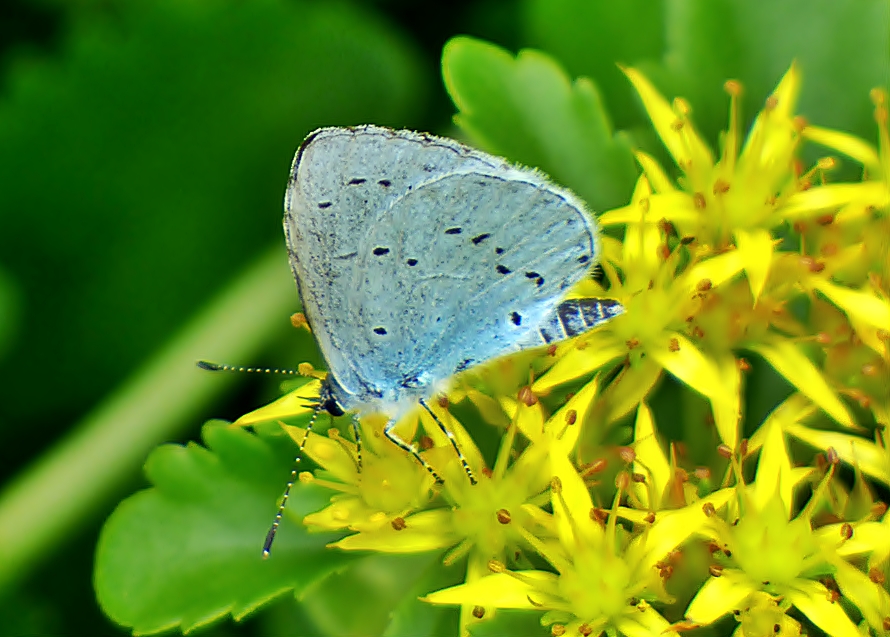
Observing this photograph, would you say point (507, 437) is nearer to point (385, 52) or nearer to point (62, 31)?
point (385, 52)

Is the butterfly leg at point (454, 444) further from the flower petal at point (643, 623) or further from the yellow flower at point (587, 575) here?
the flower petal at point (643, 623)

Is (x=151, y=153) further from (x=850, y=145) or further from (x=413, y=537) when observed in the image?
(x=850, y=145)

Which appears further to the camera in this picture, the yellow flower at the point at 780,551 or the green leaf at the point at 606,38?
the green leaf at the point at 606,38

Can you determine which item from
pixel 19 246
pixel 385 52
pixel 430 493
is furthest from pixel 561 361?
pixel 19 246

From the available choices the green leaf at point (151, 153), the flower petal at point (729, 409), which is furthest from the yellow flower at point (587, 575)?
the green leaf at point (151, 153)

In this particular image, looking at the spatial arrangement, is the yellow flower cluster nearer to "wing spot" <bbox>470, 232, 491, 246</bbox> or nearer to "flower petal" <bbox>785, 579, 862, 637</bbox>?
"flower petal" <bbox>785, 579, 862, 637</bbox>

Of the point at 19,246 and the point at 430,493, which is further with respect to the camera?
the point at 19,246

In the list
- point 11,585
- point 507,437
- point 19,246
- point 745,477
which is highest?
point 19,246
